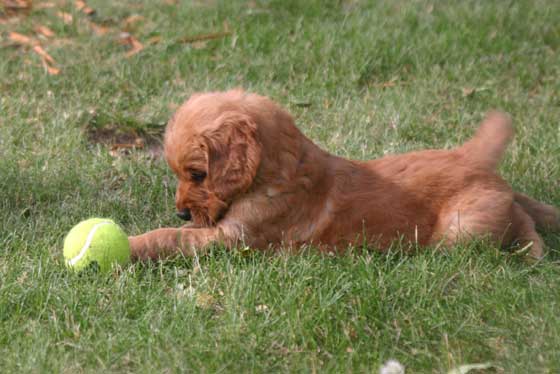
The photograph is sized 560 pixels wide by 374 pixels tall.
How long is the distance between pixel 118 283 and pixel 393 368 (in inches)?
51.7

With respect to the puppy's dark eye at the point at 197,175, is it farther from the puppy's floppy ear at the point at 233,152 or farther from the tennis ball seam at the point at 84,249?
the tennis ball seam at the point at 84,249

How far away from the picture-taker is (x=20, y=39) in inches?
295

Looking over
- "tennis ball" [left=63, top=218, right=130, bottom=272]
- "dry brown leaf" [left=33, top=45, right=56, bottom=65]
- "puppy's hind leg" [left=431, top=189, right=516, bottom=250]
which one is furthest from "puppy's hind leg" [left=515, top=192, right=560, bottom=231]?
"dry brown leaf" [left=33, top=45, right=56, bottom=65]

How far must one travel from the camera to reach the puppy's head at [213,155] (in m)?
4.11

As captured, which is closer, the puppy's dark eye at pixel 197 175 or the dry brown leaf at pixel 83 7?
the puppy's dark eye at pixel 197 175

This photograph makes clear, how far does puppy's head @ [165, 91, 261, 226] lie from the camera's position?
4.11 meters


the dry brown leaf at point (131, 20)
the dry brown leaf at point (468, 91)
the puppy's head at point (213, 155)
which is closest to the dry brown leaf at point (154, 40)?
the dry brown leaf at point (131, 20)

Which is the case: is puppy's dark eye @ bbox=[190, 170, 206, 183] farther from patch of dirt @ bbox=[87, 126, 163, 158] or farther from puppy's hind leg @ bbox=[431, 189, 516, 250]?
patch of dirt @ bbox=[87, 126, 163, 158]

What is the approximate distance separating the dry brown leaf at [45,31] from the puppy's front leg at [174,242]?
399 centimetres

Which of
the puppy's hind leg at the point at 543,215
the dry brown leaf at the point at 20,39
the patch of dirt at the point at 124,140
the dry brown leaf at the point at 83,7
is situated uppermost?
the dry brown leaf at the point at 83,7

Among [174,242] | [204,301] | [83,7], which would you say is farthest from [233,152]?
[83,7]

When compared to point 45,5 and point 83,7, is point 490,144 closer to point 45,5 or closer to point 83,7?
point 83,7

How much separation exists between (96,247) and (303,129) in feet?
8.39

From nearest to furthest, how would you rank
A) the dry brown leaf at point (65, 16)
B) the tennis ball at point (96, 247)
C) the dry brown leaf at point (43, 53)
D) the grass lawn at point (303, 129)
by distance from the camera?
1. the grass lawn at point (303, 129)
2. the tennis ball at point (96, 247)
3. the dry brown leaf at point (43, 53)
4. the dry brown leaf at point (65, 16)
